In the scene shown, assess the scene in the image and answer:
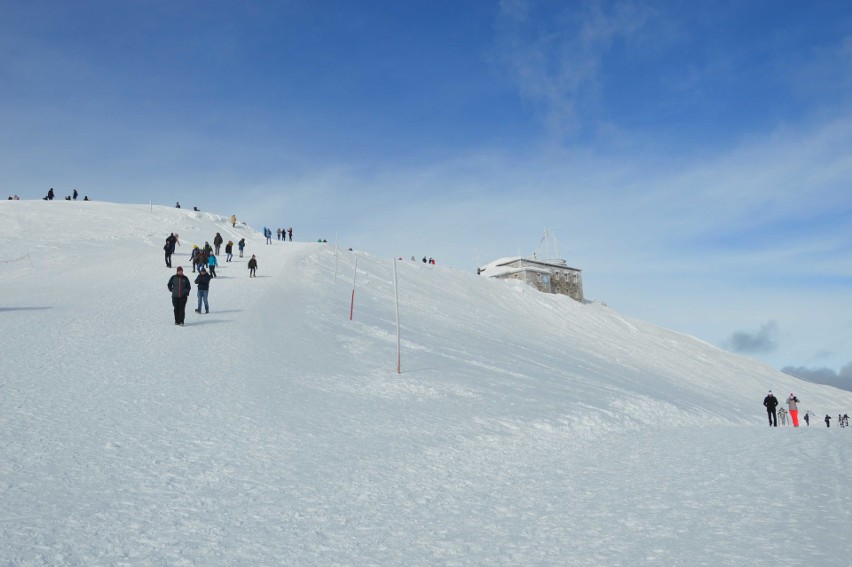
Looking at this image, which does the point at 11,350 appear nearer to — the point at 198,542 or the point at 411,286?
the point at 198,542

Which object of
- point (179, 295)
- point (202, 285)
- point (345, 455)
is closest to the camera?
point (345, 455)

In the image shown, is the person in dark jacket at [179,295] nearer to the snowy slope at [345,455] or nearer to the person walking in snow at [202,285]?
the snowy slope at [345,455]

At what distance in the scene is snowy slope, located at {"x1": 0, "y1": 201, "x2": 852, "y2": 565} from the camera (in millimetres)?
5543

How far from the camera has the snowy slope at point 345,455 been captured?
554cm

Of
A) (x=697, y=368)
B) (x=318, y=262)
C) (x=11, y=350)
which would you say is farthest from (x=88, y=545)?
(x=697, y=368)

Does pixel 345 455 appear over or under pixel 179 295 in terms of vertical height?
under

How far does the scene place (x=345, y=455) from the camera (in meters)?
8.66

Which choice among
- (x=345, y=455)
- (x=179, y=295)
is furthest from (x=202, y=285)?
(x=345, y=455)

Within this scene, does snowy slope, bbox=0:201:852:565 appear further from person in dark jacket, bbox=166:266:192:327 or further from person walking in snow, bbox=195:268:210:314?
person walking in snow, bbox=195:268:210:314

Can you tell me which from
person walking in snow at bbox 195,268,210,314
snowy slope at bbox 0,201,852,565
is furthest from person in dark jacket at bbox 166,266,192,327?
person walking in snow at bbox 195,268,210,314

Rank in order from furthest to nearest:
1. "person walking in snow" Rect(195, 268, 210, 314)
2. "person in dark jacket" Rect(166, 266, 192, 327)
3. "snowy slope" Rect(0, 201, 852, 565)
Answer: "person walking in snow" Rect(195, 268, 210, 314) < "person in dark jacket" Rect(166, 266, 192, 327) < "snowy slope" Rect(0, 201, 852, 565)

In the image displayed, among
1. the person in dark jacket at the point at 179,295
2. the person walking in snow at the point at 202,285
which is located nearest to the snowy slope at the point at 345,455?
the person in dark jacket at the point at 179,295

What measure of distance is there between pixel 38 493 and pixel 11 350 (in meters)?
8.36

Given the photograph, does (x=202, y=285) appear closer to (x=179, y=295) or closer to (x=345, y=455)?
(x=179, y=295)
